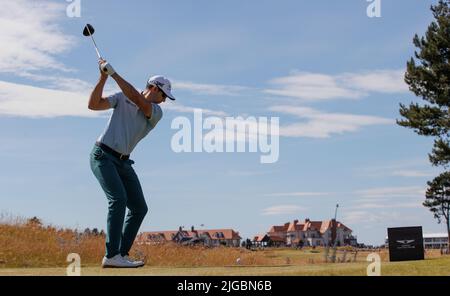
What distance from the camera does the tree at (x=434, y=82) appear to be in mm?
39188

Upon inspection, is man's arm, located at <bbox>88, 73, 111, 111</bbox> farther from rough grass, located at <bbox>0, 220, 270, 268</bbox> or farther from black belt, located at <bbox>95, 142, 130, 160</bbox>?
rough grass, located at <bbox>0, 220, 270, 268</bbox>

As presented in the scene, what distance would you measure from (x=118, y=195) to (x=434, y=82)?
3459cm

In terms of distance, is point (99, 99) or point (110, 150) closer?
point (99, 99)

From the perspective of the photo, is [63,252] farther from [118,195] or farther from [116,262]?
[118,195]

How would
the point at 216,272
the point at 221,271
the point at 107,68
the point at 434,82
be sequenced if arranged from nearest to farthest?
the point at 107,68 → the point at 216,272 → the point at 221,271 → the point at 434,82

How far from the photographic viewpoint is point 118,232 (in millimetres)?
8523

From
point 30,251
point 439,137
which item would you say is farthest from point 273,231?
point 30,251

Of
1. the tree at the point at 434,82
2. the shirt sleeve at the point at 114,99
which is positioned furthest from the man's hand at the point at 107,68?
the tree at the point at 434,82

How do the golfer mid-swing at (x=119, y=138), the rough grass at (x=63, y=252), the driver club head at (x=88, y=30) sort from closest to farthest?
the golfer mid-swing at (x=119, y=138)
the driver club head at (x=88, y=30)
the rough grass at (x=63, y=252)

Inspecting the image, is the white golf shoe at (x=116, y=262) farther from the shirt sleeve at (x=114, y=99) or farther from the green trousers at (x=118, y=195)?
the shirt sleeve at (x=114, y=99)

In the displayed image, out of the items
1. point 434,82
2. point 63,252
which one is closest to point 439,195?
point 434,82

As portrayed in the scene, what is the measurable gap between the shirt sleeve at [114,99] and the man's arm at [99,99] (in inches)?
1.9

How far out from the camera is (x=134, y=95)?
817 centimetres
